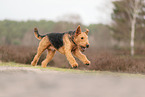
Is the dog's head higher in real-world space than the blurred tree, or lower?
lower

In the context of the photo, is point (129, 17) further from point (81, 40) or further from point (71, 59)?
point (71, 59)

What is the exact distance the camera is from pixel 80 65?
8.94 metres

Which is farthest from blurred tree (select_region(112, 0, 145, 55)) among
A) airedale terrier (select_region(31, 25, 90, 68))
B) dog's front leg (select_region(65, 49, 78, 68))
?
dog's front leg (select_region(65, 49, 78, 68))

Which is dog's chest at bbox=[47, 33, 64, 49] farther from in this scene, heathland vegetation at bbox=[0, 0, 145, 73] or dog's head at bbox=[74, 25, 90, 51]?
heathland vegetation at bbox=[0, 0, 145, 73]

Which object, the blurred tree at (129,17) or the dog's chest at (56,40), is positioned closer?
the dog's chest at (56,40)

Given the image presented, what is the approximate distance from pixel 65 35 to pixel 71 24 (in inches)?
937

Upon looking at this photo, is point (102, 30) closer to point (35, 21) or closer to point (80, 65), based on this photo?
point (80, 65)

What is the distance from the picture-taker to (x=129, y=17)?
23.7 m

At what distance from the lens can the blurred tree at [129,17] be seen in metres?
22.8

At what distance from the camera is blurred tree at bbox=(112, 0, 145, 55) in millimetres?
22759

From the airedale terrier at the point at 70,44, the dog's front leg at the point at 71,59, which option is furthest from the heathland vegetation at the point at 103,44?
the dog's front leg at the point at 71,59

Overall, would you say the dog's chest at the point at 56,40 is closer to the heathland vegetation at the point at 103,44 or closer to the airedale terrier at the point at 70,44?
the airedale terrier at the point at 70,44

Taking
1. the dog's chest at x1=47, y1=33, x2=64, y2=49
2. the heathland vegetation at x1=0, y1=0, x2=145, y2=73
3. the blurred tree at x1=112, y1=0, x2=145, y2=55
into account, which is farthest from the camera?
the blurred tree at x1=112, y1=0, x2=145, y2=55

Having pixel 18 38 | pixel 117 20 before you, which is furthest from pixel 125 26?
pixel 18 38
